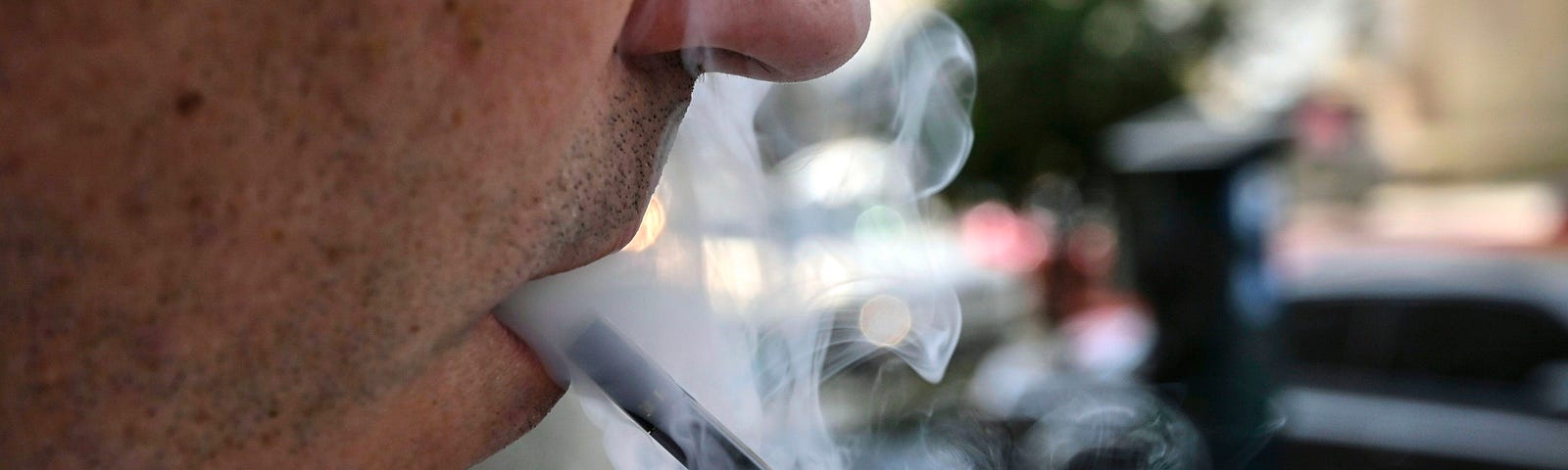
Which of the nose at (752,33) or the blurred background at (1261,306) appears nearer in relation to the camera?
the nose at (752,33)

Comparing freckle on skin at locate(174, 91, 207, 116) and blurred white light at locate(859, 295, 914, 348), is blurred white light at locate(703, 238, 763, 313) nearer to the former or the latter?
blurred white light at locate(859, 295, 914, 348)

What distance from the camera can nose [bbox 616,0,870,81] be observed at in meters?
0.84

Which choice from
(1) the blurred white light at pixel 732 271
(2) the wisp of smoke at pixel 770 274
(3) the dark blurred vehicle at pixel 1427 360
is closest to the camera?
(2) the wisp of smoke at pixel 770 274

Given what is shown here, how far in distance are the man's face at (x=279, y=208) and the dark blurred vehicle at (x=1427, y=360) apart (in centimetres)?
414

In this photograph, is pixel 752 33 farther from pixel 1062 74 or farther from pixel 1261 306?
pixel 1062 74

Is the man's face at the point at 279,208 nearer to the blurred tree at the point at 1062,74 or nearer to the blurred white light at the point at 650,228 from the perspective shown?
the blurred white light at the point at 650,228

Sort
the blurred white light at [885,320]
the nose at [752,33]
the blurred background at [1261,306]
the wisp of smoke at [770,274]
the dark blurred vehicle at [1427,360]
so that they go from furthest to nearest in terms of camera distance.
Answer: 1. the dark blurred vehicle at [1427,360]
2. the blurred background at [1261,306]
3. the blurred white light at [885,320]
4. the wisp of smoke at [770,274]
5. the nose at [752,33]

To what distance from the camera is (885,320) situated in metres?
1.53

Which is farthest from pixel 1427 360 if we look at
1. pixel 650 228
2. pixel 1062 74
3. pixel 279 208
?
pixel 1062 74

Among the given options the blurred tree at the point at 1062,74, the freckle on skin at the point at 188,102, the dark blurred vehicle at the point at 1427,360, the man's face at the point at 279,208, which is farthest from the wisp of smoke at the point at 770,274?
the blurred tree at the point at 1062,74

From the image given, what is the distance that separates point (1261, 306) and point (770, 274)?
333 cm

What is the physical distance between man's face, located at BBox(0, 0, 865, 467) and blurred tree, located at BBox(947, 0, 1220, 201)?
11.0 m

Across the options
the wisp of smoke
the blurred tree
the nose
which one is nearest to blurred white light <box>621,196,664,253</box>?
the wisp of smoke

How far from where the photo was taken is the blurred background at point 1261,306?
2941 millimetres
